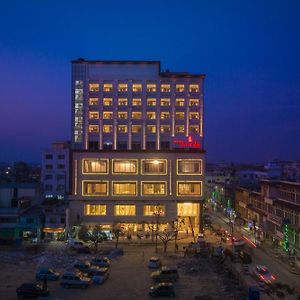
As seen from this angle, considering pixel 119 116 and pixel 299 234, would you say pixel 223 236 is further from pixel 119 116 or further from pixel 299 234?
pixel 119 116

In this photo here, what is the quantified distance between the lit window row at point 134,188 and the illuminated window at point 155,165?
4.34 ft

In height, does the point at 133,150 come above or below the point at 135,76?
below

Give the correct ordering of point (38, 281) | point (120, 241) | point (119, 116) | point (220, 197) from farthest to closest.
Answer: point (220, 197) < point (119, 116) < point (120, 241) < point (38, 281)

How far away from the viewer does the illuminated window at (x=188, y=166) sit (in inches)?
1957

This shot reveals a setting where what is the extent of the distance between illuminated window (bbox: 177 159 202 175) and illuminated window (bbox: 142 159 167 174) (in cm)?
180

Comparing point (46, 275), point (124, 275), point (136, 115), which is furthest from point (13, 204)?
point (124, 275)

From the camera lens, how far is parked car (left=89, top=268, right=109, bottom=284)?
26422 millimetres

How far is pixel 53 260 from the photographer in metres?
32.7

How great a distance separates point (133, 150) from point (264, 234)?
1776 centimetres

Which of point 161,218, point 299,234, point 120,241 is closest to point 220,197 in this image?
point 161,218

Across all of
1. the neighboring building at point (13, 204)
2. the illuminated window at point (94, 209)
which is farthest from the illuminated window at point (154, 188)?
the neighboring building at point (13, 204)

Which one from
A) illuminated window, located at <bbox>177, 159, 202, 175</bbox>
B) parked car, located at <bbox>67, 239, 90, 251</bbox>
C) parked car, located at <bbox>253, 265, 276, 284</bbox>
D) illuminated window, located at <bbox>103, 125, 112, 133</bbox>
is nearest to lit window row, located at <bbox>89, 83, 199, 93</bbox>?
illuminated window, located at <bbox>103, 125, 112, 133</bbox>

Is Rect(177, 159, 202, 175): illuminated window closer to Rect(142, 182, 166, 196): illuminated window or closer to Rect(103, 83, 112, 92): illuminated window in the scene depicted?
Rect(142, 182, 166, 196): illuminated window

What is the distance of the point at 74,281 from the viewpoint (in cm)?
2553
